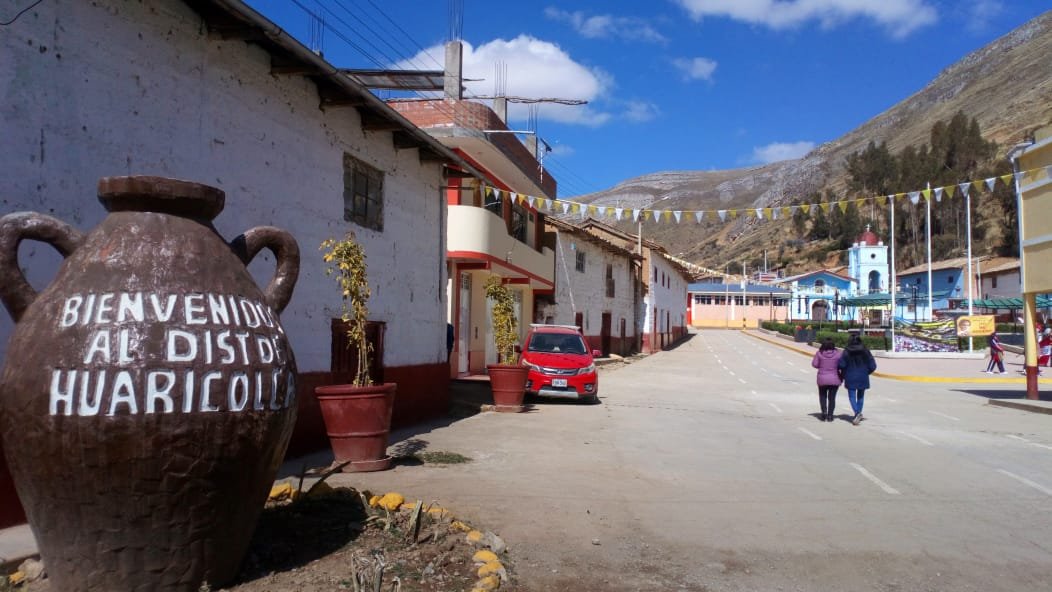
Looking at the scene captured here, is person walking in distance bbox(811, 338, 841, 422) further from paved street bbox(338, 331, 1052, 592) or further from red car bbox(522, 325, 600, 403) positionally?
red car bbox(522, 325, 600, 403)

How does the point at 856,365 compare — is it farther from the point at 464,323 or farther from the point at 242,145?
the point at 242,145

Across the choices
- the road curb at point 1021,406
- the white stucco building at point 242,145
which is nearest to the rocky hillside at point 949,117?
the road curb at point 1021,406

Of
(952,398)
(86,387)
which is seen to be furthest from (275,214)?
(952,398)

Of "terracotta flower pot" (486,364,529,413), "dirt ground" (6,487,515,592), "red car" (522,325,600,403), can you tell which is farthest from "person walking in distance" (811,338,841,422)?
"dirt ground" (6,487,515,592)

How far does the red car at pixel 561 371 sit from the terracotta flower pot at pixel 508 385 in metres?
1.25

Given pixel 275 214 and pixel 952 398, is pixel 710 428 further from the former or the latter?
pixel 952 398

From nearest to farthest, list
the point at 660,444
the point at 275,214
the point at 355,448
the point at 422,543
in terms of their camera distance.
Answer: the point at 422,543, the point at 355,448, the point at 275,214, the point at 660,444

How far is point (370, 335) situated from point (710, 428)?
19.1ft

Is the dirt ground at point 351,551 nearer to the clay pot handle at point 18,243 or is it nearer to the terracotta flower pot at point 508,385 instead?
the clay pot handle at point 18,243

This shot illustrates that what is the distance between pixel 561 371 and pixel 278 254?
11.8 meters

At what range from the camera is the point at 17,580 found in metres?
4.26

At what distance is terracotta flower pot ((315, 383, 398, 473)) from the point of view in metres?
7.84

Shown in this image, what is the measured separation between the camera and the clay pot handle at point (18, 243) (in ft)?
12.7

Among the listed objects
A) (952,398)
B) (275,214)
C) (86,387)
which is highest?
(275,214)
